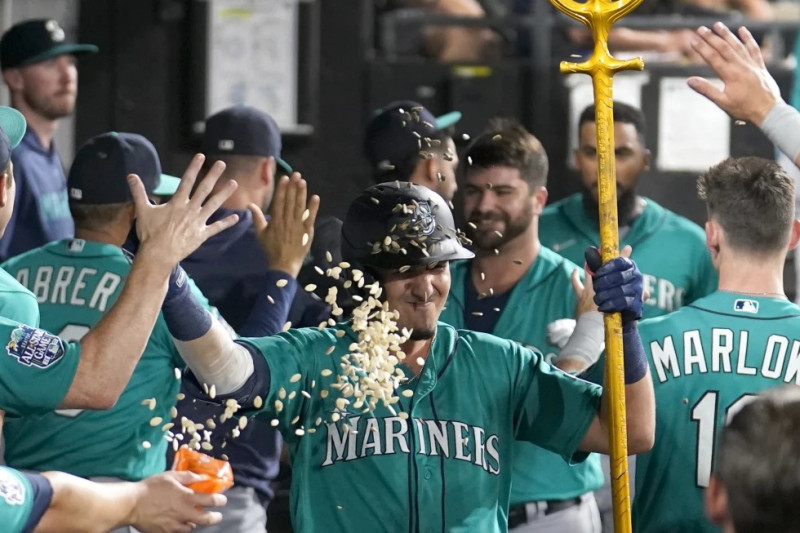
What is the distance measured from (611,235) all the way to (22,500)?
147 cm

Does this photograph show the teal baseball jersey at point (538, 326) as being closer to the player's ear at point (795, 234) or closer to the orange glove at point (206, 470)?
the player's ear at point (795, 234)

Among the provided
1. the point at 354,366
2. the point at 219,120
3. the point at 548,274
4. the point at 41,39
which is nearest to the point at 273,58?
the point at 41,39

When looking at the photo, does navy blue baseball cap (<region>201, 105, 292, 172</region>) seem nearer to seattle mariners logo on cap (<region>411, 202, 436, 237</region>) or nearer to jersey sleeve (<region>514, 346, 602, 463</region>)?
seattle mariners logo on cap (<region>411, 202, 436, 237</region>)

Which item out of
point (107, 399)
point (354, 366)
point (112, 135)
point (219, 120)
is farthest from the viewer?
point (219, 120)

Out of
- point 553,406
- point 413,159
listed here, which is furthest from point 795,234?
point 413,159

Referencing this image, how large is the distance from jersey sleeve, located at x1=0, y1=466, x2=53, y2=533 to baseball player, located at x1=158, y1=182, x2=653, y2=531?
1.97 feet

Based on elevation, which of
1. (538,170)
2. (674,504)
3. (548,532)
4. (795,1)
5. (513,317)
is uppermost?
(795,1)

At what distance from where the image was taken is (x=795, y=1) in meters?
8.53

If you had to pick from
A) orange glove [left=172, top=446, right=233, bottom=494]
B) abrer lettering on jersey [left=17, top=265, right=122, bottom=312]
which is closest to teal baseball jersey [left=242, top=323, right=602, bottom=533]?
orange glove [left=172, top=446, right=233, bottom=494]

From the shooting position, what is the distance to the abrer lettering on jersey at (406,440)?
11.6 ft

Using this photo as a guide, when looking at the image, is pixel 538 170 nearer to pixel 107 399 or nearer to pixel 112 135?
pixel 112 135

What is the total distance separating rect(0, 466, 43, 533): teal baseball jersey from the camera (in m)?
2.93

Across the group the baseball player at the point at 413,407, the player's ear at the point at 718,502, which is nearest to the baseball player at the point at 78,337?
the baseball player at the point at 413,407

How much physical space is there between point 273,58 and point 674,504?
13.9 ft
